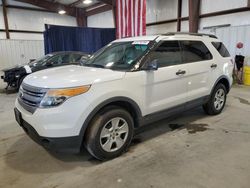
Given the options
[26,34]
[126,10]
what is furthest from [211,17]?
[26,34]

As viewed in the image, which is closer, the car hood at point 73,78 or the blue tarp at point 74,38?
the car hood at point 73,78

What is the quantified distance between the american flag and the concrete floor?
660 cm

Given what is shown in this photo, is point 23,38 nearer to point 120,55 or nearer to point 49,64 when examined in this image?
point 49,64

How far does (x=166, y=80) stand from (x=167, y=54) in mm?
421

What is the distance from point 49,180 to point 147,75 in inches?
70.0

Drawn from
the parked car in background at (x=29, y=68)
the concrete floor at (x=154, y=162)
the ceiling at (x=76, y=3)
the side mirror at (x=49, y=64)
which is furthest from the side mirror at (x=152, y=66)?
the ceiling at (x=76, y=3)

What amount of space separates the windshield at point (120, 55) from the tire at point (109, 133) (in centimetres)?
66

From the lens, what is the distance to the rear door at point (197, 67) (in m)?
3.66

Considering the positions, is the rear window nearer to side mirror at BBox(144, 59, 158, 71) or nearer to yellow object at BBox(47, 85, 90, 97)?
side mirror at BBox(144, 59, 158, 71)

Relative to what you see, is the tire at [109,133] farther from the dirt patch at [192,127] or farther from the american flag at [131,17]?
the american flag at [131,17]

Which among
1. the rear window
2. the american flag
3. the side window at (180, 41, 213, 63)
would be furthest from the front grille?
the american flag

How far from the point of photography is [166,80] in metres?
3.26

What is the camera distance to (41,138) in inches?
99.1

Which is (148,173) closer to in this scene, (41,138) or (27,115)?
(41,138)
